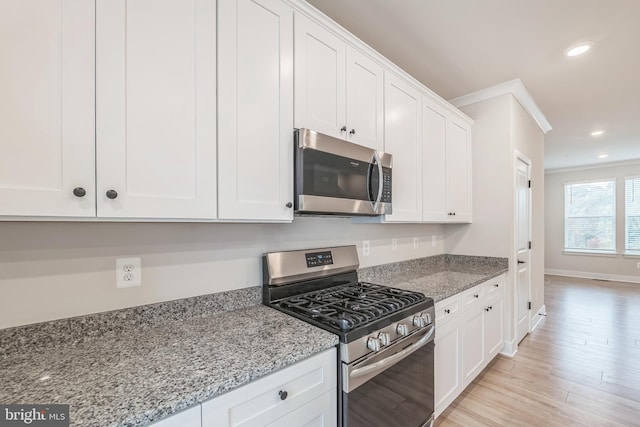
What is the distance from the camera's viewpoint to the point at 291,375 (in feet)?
3.40

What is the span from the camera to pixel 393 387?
4.71ft

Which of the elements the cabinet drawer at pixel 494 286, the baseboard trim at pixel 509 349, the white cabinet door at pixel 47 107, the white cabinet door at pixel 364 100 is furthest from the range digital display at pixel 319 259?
the baseboard trim at pixel 509 349

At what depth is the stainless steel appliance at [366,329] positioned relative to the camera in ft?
4.03

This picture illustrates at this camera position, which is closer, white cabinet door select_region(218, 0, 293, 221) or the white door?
white cabinet door select_region(218, 0, 293, 221)

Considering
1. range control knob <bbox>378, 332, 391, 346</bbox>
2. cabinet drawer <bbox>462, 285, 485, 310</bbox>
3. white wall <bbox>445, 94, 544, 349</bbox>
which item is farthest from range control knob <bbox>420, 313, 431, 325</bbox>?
white wall <bbox>445, 94, 544, 349</bbox>

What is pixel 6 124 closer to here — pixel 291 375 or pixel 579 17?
pixel 291 375

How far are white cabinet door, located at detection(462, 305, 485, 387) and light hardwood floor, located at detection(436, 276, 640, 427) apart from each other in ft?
0.69

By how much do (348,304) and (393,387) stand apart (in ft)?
1.45

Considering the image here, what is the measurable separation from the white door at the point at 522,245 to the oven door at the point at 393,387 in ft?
6.66

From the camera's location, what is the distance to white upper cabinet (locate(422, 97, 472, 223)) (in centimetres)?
244

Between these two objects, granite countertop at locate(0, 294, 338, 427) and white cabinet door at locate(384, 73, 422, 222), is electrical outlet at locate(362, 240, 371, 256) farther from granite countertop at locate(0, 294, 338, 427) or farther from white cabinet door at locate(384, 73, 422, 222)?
granite countertop at locate(0, 294, 338, 427)

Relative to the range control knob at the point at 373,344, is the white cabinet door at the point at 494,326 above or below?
below

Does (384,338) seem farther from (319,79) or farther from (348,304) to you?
(319,79)

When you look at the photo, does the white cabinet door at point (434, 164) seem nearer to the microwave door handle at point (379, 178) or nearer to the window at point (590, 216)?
the microwave door handle at point (379, 178)
